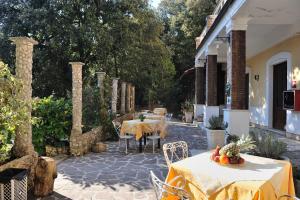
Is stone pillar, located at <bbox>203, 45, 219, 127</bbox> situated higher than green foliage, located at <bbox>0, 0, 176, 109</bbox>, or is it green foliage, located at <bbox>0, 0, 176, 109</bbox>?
green foliage, located at <bbox>0, 0, 176, 109</bbox>

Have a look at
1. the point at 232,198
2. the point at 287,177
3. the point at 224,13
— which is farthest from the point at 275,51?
the point at 232,198

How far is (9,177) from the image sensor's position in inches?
160

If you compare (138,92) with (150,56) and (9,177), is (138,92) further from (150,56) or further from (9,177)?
(9,177)

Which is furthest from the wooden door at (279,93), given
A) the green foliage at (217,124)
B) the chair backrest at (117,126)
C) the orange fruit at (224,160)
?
the orange fruit at (224,160)

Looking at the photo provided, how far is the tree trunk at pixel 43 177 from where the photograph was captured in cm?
501

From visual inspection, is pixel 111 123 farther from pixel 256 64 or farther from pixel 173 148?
pixel 256 64

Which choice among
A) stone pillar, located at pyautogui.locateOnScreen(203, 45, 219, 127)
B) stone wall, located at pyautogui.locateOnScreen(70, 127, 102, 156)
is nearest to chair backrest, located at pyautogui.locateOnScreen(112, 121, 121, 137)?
stone wall, located at pyautogui.locateOnScreen(70, 127, 102, 156)

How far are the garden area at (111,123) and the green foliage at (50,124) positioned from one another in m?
0.03

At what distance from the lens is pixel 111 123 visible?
11336 millimetres

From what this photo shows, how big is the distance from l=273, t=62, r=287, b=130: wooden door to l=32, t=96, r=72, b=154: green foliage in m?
8.40

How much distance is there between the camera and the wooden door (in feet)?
40.4

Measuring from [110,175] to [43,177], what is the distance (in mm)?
1616

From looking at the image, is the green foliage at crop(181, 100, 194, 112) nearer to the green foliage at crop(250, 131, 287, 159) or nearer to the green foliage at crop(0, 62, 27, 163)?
the green foliage at crop(250, 131, 287, 159)

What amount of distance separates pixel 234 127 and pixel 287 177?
15.7ft
